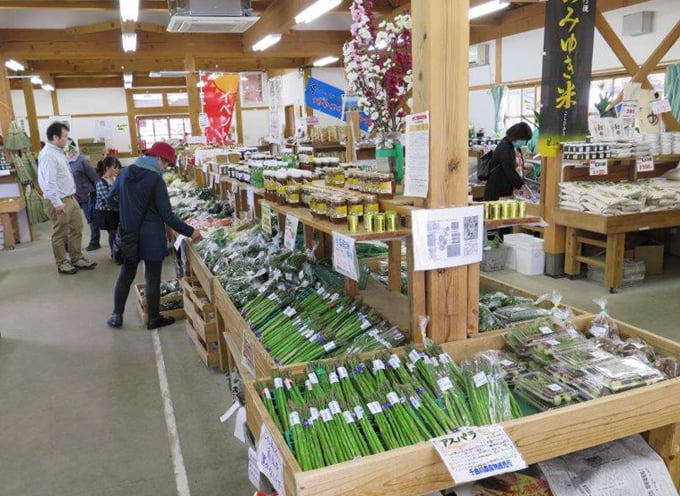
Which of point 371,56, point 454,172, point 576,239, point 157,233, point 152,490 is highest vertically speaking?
point 371,56

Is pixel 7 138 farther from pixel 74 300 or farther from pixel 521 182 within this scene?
pixel 521 182

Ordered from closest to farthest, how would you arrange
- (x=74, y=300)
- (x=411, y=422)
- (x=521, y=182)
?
(x=411, y=422) → (x=74, y=300) → (x=521, y=182)

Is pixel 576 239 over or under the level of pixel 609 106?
under

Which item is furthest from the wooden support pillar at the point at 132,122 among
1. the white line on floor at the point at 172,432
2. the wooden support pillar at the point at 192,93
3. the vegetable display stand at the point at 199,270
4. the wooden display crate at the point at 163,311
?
the white line on floor at the point at 172,432

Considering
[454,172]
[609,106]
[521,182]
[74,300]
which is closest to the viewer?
[454,172]

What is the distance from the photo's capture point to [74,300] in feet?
20.8

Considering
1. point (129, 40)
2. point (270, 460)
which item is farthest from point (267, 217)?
point (129, 40)

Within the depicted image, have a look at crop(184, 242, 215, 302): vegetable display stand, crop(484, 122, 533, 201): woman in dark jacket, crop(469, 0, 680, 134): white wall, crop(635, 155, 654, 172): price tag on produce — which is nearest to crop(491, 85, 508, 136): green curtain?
crop(469, 0, 680, 134): white wall

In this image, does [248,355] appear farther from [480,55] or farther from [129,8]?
[480,55]

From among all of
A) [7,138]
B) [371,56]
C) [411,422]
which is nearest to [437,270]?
[411,422]

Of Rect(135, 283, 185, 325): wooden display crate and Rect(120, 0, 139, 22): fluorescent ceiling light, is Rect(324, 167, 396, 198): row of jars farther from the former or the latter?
Rect(120, 0, 139, 22): fluorescent ceiling light

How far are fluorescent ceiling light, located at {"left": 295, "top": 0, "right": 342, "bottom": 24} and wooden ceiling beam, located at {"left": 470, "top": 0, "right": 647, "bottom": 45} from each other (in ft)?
18.3

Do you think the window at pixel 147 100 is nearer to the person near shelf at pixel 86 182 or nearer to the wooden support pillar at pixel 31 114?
the wooden support pillar at pixel 31 114

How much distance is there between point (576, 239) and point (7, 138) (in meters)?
9.28
